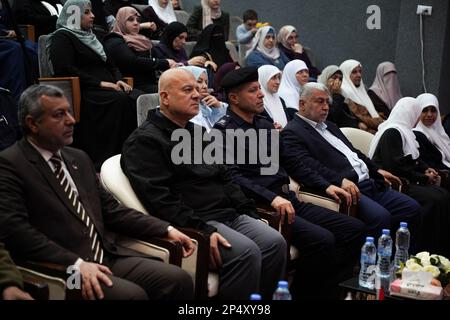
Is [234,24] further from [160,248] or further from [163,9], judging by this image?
[160,248]

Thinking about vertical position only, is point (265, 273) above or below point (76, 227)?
below

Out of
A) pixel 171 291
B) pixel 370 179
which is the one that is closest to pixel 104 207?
pixel 171 291

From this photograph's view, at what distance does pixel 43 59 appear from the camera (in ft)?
15.4

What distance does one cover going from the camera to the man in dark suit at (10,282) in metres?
2.03

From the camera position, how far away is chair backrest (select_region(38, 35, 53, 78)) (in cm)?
468

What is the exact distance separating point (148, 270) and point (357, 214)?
1.80 meters

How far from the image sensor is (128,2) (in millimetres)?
6512

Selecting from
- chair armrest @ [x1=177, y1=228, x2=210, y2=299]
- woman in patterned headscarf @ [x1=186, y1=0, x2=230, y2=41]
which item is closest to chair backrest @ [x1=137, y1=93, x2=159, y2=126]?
chair armrest @ [x1=177, y1=228, x2=210, y2=299]

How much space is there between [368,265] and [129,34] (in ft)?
10.9

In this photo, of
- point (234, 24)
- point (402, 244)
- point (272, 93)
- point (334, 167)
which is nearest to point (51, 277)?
point (402, 244)

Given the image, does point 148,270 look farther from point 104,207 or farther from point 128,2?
point 128,2

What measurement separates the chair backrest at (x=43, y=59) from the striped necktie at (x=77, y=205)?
239 cm

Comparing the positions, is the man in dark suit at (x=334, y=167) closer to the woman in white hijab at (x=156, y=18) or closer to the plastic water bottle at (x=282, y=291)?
the plastic water bottle at (x=282, y=291)
